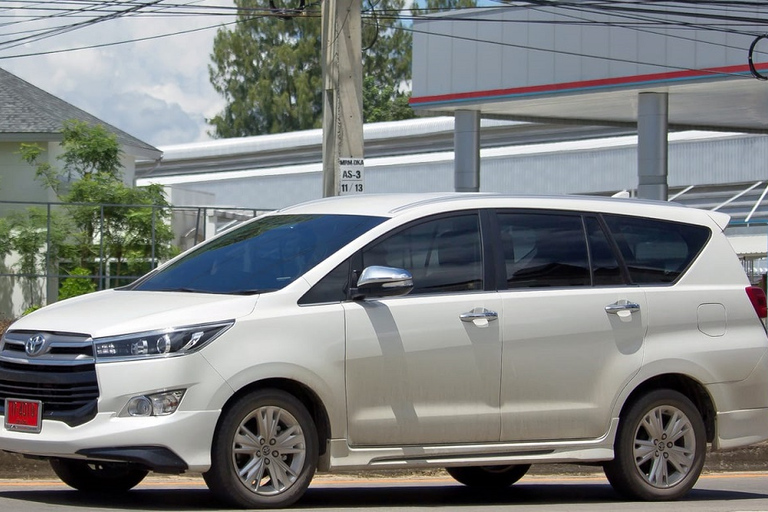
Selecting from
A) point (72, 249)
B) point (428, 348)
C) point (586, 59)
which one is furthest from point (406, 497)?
point (72, 249)

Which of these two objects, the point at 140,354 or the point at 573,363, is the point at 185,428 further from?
the point at 573,363

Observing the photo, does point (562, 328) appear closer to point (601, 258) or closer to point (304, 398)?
point (601, 258)

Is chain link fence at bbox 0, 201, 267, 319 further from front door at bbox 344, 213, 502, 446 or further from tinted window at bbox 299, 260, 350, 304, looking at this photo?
tinted window at bbox 299, 260, 350, 304

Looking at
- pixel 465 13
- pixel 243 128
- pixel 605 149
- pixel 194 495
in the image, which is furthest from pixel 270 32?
pixel 194 495

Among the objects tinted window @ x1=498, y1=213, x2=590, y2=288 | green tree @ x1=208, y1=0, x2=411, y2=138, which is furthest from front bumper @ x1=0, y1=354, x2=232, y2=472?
green tree @ x1=208, y1=0, x2=411, y2=138

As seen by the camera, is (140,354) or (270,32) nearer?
(140,354)

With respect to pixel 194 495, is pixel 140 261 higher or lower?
higher

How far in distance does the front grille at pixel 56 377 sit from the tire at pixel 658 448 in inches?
141

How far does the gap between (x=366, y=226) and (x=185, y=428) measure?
179 cm

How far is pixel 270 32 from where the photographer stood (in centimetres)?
7650

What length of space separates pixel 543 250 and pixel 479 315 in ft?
2.66

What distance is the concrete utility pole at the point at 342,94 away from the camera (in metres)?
14.0

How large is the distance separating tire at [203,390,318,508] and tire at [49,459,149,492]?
126cm

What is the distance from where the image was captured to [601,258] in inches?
350
